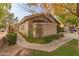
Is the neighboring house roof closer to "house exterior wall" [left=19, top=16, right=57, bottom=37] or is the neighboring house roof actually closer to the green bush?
"house exterior wall" [left=19, top=16, right=57, bottom=37]

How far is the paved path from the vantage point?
5.00ft

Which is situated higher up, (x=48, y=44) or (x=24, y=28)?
(x=24, y=28)

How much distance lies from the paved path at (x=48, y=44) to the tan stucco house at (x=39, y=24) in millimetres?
77

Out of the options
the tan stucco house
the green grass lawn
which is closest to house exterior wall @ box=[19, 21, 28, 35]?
the tan stucco house

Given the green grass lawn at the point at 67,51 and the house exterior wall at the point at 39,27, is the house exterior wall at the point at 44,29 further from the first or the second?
the green grass lawn at the point at 67,51

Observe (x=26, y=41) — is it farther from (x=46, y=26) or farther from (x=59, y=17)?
(x=59, y=17)

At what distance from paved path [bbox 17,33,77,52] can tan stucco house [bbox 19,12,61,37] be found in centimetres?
8

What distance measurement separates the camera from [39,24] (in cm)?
154

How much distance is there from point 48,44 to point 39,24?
0.19 meters

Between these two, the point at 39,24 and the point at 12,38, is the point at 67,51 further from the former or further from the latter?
the point at 12,38

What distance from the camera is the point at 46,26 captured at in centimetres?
155

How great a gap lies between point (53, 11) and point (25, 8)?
0.78 ft

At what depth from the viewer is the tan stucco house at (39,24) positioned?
1527 millimetres

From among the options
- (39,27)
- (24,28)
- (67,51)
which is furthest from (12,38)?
(67,51)
